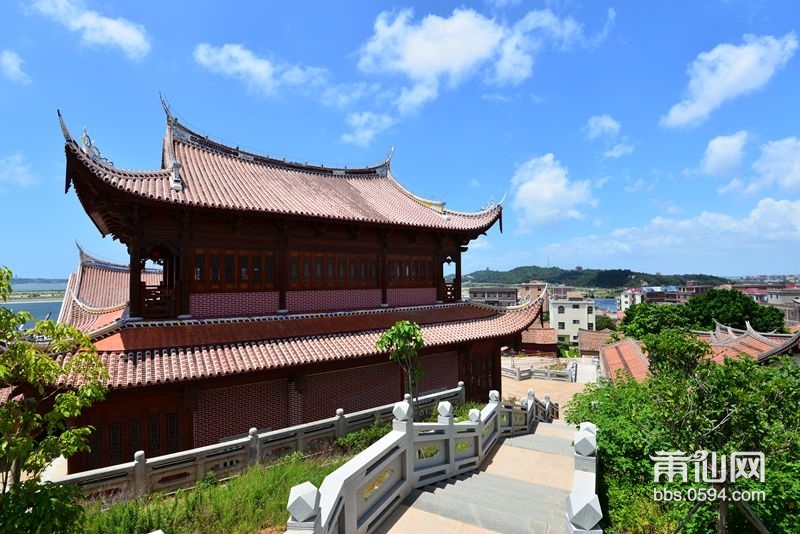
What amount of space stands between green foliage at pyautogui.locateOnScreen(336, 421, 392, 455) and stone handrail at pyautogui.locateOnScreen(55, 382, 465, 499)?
9.3 inches

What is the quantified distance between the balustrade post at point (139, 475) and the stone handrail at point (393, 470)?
14.6 feet

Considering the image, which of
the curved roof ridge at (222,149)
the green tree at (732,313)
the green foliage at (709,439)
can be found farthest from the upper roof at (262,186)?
the green tree at (732,313)

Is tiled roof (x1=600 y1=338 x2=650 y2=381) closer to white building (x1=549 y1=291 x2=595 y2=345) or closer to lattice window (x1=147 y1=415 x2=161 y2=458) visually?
lattice window (x1=147 y1=415 x2=161 y2=458)

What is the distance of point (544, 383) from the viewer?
95.4 ft

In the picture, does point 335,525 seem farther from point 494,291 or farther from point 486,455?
point 494,291

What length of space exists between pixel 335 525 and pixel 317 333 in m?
7.34

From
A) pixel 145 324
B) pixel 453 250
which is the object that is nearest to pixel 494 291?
pixel 453 250

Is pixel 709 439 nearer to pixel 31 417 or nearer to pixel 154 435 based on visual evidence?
pixel 31 417

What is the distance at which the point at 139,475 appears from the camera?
779cm

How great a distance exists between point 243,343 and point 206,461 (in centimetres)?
301

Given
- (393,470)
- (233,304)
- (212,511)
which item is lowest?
(212,511)

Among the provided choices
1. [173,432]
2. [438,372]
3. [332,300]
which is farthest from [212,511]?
[438,372]

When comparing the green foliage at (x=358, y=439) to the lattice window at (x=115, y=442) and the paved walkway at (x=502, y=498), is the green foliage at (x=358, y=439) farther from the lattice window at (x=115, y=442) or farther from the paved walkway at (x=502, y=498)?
the lattice window at (x=115, y=442)

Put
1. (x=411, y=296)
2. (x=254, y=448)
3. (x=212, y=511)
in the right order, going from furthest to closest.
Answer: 1. (x=411, y=296)
2. (x=254, y=448)
3. (x=212, y=511)
